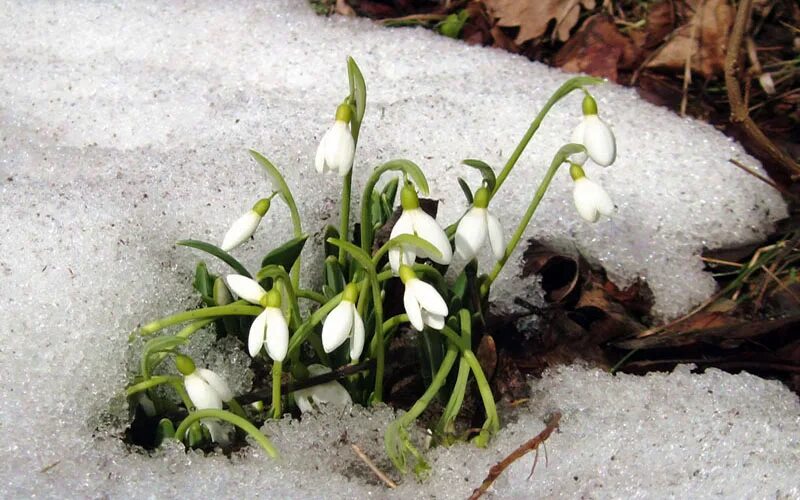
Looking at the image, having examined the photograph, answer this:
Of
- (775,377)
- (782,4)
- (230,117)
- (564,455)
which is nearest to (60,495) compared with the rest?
(564,455)

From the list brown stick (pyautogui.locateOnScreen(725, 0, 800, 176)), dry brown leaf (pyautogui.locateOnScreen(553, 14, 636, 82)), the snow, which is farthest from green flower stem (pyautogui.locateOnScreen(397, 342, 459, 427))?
dry brown leaf (pyautogui.locateOnScreen(553, 14, 636, 82))

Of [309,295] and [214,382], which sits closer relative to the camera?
[214,382]

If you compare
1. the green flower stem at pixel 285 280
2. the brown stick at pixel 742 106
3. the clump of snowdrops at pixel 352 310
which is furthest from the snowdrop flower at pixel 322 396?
the brown stick at pixel 742 106

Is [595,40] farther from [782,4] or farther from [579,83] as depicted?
[579,83]

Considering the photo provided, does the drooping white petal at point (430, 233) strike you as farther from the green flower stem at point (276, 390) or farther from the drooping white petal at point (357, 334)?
the green flower stem at point (276, 390)

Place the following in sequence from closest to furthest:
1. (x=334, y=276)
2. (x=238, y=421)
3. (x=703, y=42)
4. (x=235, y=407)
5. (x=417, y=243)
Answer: (x=417, y=243)
(x=238, y=421)
(x=235, y=407)
(x=334, y=276)
(x=703, y=42)

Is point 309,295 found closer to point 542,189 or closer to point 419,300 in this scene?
point 419,300

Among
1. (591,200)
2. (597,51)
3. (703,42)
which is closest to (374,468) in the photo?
(591,200)
